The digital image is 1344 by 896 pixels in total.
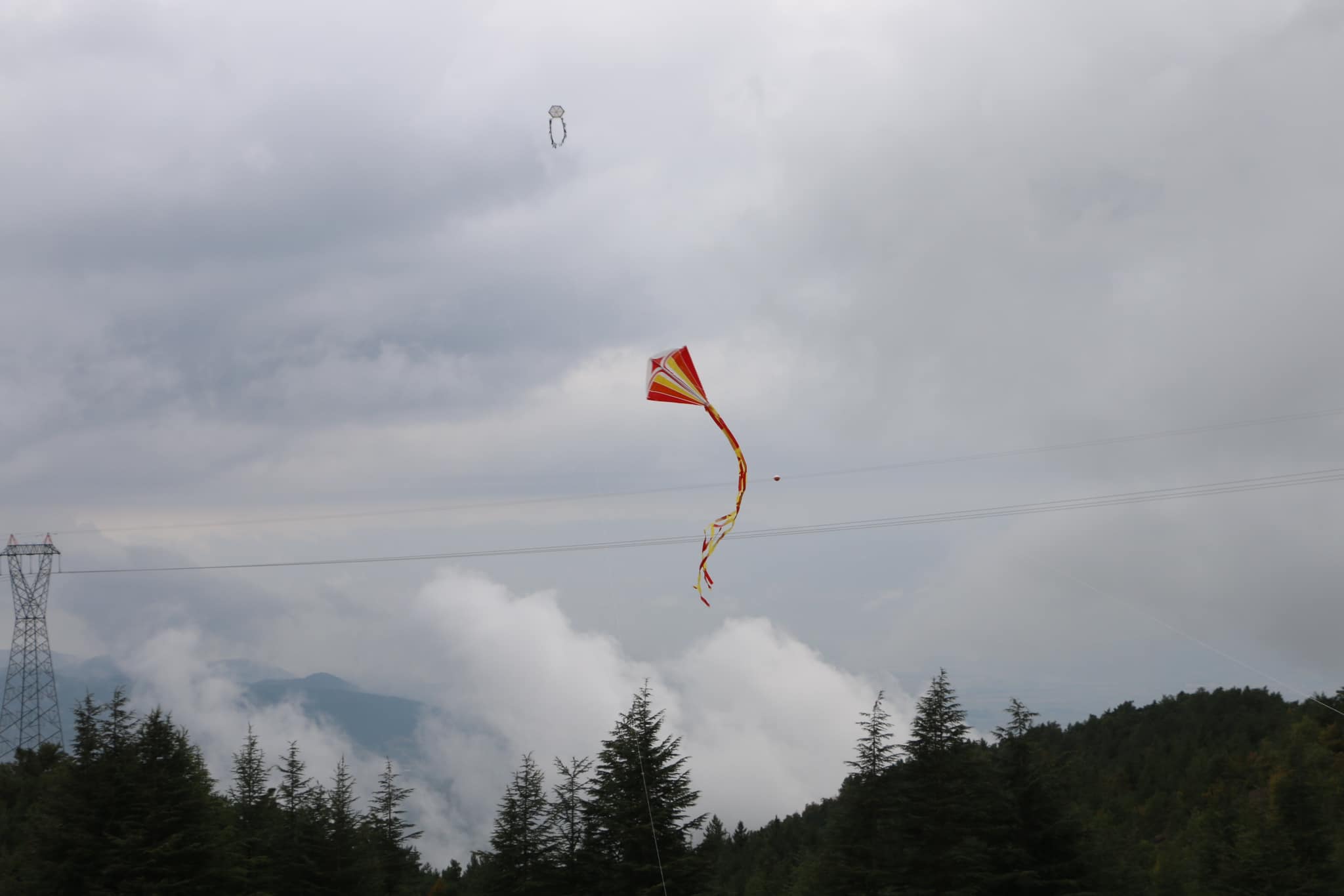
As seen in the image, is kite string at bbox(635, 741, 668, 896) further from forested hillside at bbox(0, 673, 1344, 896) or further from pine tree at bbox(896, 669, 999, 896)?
pine tree at bbox(896, 669, 999, 896)

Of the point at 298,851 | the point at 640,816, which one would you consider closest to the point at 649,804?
the point at 640,816

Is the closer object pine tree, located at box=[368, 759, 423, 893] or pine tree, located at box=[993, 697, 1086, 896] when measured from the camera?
pine tree, located at box=[993, 697, 1086, 896]

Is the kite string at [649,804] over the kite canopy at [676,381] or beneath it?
beneath

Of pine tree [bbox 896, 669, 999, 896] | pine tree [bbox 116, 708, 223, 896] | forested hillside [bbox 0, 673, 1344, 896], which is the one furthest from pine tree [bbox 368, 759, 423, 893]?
pine tree [bbox 896, 669, 999, 896]

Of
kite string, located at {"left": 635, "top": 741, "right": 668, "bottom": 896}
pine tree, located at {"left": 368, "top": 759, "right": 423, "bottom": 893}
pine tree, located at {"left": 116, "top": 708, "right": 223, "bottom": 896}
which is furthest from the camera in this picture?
pine tree, located at {"left": 368, "top": 759, "right": 423, "bottom": 893}

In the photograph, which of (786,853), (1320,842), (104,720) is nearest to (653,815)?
(104,720)

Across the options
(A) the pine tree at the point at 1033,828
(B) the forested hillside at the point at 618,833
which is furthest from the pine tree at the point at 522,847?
(A) the pine tree at the point at 1033,828

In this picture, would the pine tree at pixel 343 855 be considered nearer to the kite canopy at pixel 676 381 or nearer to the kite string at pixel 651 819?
the kite string at pixel 651 819

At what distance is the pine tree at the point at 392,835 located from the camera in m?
55.8

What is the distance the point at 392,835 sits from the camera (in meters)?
57.1

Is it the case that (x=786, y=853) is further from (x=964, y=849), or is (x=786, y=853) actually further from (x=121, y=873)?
(x=121, y=873)

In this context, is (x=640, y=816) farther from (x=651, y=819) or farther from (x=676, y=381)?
(x=676, y=381)

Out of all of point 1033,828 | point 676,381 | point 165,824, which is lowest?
point 1033,828

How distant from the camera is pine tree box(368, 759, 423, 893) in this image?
5578 centimetres
